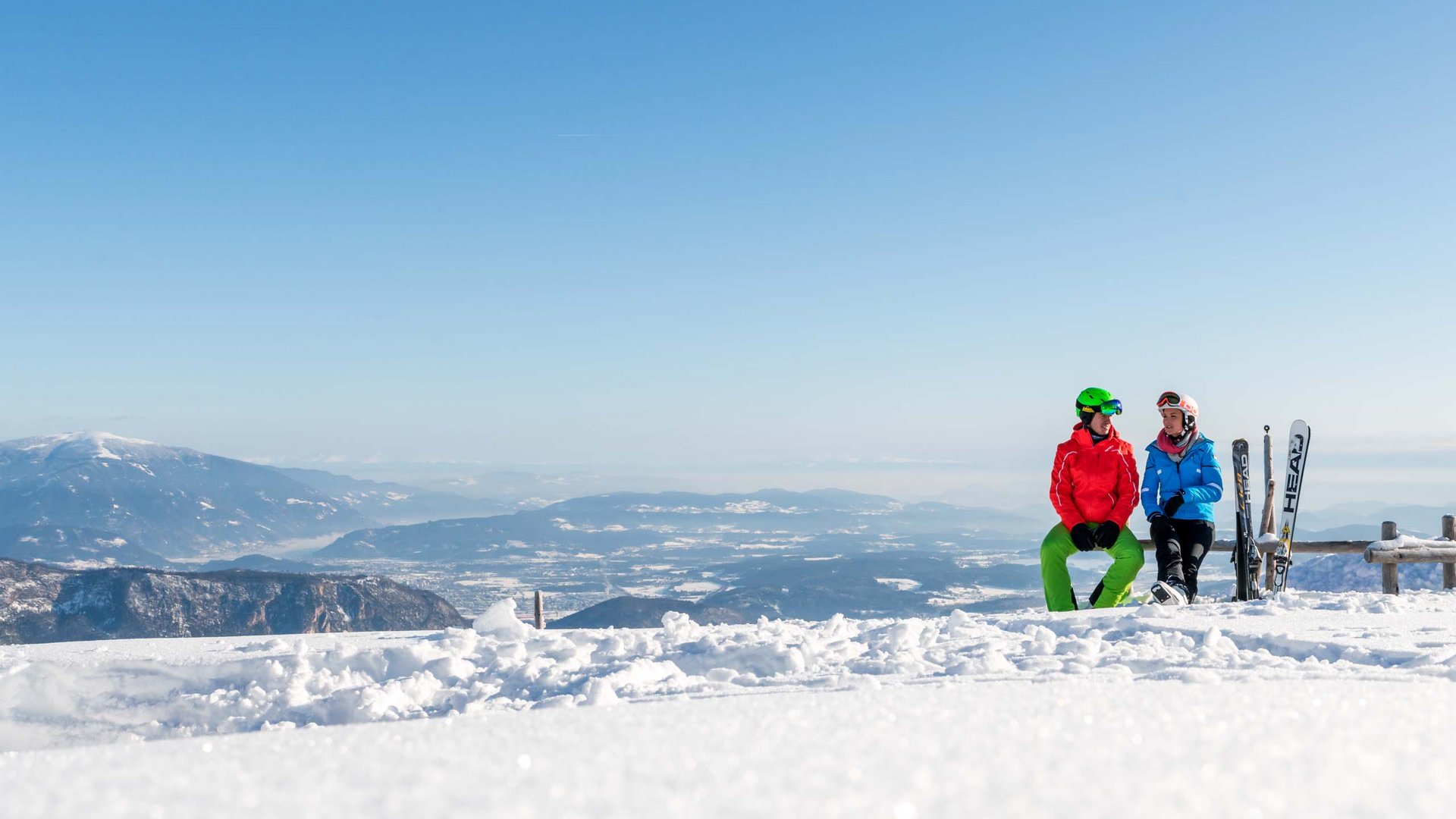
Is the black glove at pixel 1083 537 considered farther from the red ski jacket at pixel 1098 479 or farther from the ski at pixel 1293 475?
the ski at pixel 1293 475

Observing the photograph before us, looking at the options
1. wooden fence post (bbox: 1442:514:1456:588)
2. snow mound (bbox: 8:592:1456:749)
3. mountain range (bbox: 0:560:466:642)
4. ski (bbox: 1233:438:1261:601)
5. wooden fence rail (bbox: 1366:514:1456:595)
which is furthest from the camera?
mountain range (bbox: 0:560:466:642)

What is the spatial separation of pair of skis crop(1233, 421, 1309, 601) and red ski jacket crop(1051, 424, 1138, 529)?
221cm

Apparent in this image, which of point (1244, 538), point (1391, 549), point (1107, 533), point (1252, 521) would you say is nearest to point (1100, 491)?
point (1107, 533)

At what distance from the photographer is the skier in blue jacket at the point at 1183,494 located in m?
9.28

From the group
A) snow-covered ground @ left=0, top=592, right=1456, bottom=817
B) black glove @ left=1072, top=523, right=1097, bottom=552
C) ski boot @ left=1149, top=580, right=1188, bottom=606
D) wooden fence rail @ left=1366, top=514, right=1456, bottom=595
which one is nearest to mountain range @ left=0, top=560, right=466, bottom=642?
wooden fence rail @ left=1366, top=514, right=1456, bottom=595

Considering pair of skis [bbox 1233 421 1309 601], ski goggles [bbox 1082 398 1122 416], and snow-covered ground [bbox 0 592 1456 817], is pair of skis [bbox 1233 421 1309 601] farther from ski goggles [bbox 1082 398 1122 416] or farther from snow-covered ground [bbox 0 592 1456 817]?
snow-covered ground [bbox 0 592 1456 817]

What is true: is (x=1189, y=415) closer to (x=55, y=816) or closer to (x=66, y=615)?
(x=55, y=816)

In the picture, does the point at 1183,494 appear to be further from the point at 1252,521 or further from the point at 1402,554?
the point at 1402,554

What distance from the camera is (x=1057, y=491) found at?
9.46 metres

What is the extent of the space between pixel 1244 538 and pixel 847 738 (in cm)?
942

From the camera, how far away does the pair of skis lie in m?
10.6

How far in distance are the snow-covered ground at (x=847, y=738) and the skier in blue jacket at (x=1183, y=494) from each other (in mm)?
2443

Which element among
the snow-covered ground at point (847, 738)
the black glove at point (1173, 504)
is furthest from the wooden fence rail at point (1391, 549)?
the snow-covered ground at point (847, 738)

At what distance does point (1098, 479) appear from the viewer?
9.21 m
